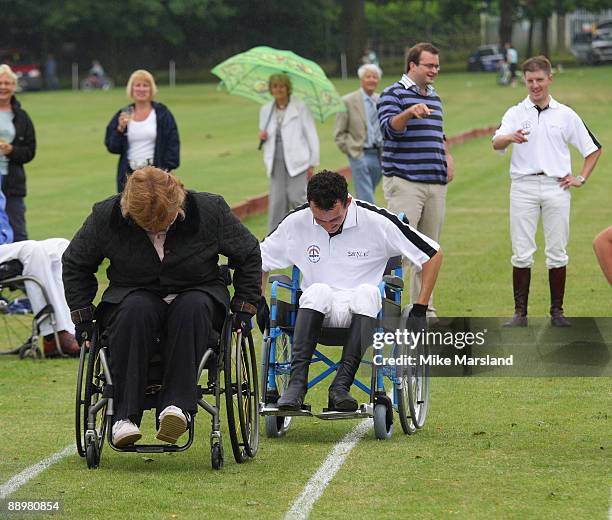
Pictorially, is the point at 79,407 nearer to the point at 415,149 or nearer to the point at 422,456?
the point at 422,456

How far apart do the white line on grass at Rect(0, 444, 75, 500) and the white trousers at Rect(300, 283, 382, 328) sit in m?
1.48

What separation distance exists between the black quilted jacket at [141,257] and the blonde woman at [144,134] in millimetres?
6488

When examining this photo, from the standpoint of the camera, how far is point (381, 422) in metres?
8.15

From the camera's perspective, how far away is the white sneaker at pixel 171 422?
24.1 feet

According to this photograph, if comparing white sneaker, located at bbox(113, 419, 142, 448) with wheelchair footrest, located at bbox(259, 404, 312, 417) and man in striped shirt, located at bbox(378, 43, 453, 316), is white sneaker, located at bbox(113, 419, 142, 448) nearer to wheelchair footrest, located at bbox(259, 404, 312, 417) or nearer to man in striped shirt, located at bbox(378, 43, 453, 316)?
wheelchair footrest, located at bbox(259, 404, 312, 417)

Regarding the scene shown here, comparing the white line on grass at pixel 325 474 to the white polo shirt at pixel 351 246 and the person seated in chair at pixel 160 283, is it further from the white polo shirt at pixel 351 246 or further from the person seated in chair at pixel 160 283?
the white polo shirt at pixel 351 246

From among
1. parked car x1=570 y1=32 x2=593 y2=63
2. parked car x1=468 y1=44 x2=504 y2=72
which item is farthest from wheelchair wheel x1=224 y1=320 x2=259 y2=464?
parked car x1=468 y1=44 x2=504 y2=72

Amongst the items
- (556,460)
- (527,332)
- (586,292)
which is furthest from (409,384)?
(586,292)

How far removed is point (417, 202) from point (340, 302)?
3.57m

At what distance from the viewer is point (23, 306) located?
39.7ft

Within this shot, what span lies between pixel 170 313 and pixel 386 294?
5.55 feet

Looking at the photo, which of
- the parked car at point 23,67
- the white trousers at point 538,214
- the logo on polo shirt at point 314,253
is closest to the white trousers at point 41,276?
the logo on polo shirt at point 314,253

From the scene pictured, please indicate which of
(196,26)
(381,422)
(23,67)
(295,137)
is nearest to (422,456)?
(381,422)

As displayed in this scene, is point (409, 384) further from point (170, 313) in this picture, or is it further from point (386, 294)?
point (170, 313)
